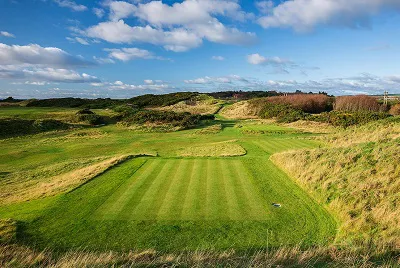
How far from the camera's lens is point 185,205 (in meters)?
12.1

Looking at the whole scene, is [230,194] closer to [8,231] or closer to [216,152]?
[8,231]

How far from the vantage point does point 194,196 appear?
13023 millimetres

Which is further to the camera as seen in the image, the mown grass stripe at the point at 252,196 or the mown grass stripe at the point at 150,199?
the mown grass stripe at the point at 252,196

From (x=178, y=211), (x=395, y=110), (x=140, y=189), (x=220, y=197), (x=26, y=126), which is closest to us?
(x=178, y=211)

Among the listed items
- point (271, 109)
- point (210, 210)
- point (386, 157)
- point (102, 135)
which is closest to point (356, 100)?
point (271, 109)

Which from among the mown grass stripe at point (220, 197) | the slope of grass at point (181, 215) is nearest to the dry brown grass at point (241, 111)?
the mown grass stripe at point (220, 197)

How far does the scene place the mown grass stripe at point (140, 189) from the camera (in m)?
11.4

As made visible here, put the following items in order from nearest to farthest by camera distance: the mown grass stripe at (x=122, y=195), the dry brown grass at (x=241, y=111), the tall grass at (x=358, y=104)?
the mown grass stripe at (x=122, y=195)
the dry brown grass at (x=241, y=111)
the tall grass at (x=358, y=104)

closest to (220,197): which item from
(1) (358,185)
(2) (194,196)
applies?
(2) (194,196)

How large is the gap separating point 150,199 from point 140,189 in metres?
1.47

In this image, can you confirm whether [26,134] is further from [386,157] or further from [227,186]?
[386,157]

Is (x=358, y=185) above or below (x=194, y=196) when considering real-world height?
above

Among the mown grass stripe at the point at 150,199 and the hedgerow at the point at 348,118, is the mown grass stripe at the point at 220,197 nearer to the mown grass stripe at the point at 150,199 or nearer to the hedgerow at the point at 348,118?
the mown grass stripe at the point at 150,199

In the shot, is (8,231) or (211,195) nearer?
(8,231)
